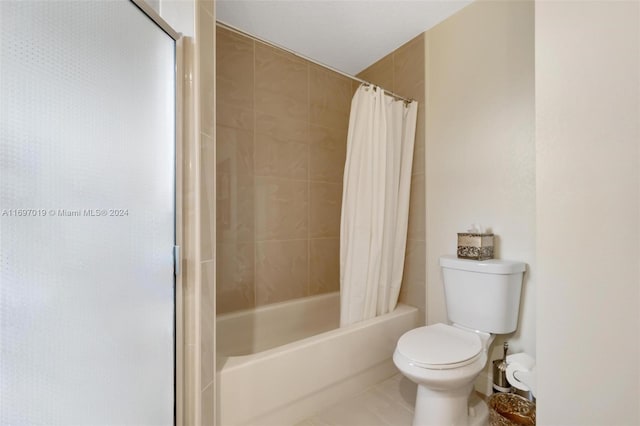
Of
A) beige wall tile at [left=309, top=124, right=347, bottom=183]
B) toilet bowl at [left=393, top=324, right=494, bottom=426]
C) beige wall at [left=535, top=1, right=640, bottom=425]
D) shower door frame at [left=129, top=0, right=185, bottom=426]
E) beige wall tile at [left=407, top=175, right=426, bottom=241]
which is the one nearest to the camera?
beige wall at [left=535, top=1, right=640, bottom=425]

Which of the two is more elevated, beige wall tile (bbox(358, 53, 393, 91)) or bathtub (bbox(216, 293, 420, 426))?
beige wall tile (bbox(358, 53, 393, 91))

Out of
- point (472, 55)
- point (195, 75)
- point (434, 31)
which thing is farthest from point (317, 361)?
point (434, 31)

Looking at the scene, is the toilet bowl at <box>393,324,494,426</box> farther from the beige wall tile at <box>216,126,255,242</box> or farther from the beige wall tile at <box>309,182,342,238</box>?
the beige wall tile at <box>216,126,255,242</box>

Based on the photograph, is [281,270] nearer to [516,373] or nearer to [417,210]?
[417,210]

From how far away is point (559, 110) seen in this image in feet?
3.21

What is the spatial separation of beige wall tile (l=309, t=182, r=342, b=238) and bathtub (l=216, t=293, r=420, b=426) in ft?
1.90

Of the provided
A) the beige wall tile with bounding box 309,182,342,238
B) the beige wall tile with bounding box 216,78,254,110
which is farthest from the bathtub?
the beige wall tile with bounding box 216,78,254,110

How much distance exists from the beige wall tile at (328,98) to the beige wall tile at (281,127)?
0.15 m

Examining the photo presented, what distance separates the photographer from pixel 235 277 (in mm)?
1994

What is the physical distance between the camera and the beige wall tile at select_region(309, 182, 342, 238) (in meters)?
2.39

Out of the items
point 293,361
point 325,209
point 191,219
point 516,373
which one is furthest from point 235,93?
point 516,373

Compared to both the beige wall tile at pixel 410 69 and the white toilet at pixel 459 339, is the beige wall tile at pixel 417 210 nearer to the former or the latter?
the white toilet at pixel 459 339

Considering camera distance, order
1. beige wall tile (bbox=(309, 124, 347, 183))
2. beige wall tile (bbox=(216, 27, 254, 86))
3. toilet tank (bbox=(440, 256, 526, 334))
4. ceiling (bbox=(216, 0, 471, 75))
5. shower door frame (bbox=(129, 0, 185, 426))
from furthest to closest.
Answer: beige wall tile (bbox=(309, 124, 347, 183)) < beige wall tile (bbox=(216, 27, 254, 86)) < ceiling (bbox=(216, 0, 471, 75)) < toilet tank (bbox=(440, 256, 526, 334)) < shower door frame (bbox=(129, 0, 185, 426))

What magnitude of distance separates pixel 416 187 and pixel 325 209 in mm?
787
